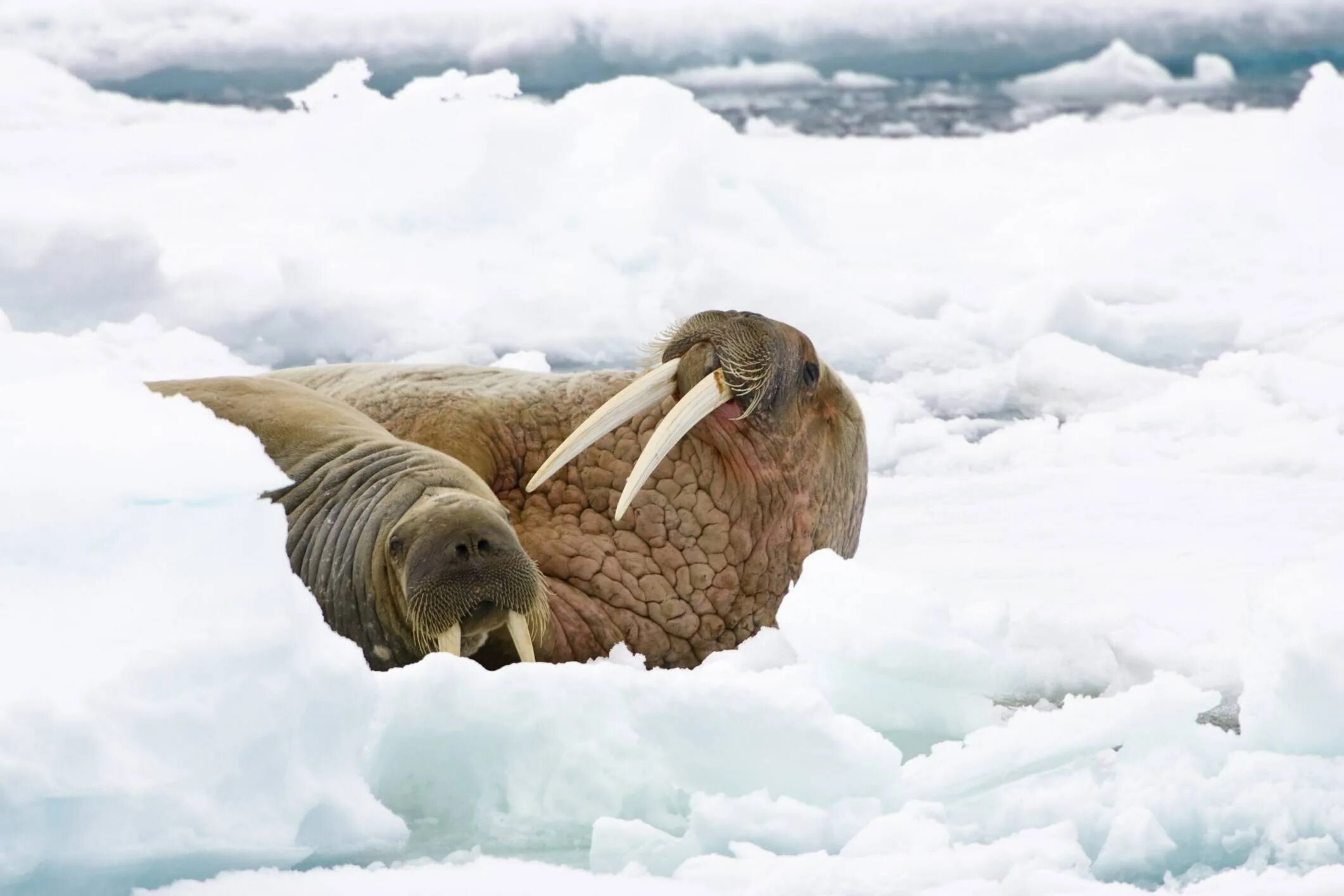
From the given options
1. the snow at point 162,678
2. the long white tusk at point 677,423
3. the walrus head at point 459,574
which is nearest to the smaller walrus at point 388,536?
the walrus head at point 459,574

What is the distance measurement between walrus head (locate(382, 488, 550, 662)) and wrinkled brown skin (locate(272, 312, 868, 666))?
0.66 metres

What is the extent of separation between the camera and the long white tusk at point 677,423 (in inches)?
177

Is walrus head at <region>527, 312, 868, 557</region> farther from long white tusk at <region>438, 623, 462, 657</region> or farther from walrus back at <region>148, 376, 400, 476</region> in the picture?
long white tusk at <region>438, 623, 462, 657</region>

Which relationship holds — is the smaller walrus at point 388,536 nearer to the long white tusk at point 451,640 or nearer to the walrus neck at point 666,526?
the long white tusk at point 451,640

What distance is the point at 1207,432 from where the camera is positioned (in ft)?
26.6

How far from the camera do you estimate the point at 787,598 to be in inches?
146

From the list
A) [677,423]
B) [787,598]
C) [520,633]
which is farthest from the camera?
[677,423]

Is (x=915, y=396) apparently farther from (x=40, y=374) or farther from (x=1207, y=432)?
(x=40, y=374)

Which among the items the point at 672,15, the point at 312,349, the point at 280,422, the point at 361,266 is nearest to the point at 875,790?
the point at 280,422

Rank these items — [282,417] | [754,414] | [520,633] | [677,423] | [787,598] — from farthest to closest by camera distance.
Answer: [754,414], [677,423], [282,417], [520,633], [787,598]

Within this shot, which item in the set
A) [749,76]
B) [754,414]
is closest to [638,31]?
[749,76]

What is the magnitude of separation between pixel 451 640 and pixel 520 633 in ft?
0.55

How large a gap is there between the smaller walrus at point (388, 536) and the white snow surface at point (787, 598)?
45 cm

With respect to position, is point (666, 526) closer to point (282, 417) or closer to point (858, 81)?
point (282, 417)
